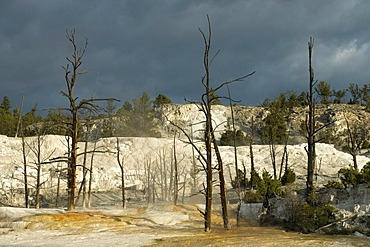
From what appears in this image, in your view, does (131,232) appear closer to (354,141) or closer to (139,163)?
(139,163)

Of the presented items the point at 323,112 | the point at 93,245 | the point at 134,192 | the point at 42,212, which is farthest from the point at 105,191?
the point at 323,112

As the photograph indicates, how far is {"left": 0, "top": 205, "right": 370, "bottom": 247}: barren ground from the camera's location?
16797 mm

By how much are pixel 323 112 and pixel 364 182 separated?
262 ft

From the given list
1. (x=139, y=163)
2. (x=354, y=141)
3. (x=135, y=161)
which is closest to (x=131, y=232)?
(x=139, y=163)

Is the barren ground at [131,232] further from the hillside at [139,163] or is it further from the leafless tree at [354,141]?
the hillside at [139,163]

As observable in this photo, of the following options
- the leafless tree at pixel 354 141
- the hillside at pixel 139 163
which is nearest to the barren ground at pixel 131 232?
the leafless tree at pixel 354 141

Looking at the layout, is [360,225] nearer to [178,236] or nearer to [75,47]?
[178,236]

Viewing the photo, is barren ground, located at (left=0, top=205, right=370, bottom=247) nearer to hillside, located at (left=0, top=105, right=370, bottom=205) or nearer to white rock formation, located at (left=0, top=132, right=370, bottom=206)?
hillside, located at (left=0, top=105, right=370, bottom=205)

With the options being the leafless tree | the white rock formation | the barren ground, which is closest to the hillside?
the white rock formation

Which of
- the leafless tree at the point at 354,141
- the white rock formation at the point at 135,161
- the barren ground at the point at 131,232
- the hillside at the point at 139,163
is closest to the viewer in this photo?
the barren ground at the point at 131,232

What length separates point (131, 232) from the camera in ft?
65.7

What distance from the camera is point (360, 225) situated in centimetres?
2258

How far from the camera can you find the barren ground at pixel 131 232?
55.1ft

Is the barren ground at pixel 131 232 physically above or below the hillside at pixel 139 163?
below
